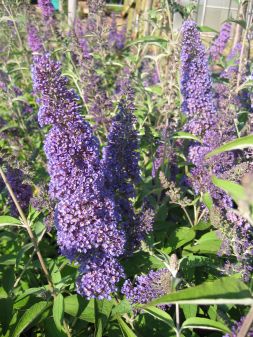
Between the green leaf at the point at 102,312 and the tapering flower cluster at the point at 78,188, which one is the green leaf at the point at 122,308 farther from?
the tapering flower cluster at the point at 78,188

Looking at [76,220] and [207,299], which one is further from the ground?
[207,299]

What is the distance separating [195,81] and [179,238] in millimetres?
1342

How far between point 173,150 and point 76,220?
174 cm

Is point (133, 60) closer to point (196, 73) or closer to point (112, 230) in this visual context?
point (196, 73)

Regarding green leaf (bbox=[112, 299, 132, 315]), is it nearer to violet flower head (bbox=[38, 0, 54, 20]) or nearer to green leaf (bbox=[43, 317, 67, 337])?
green leaf (bbox=[43, 317, 67, 337])

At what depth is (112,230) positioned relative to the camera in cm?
255

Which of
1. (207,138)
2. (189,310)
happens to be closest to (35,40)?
(207,138)

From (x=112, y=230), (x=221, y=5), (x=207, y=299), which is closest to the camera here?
(x=207, y=299)

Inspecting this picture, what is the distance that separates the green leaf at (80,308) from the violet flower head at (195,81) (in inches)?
→ 67.4

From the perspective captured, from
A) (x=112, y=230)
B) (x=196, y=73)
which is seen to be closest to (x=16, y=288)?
(x=112, y=230)

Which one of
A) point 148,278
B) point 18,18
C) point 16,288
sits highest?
point 18,18

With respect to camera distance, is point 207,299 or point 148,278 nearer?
point 207,299

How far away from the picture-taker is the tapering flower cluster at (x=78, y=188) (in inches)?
89.0

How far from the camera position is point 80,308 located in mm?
2893
